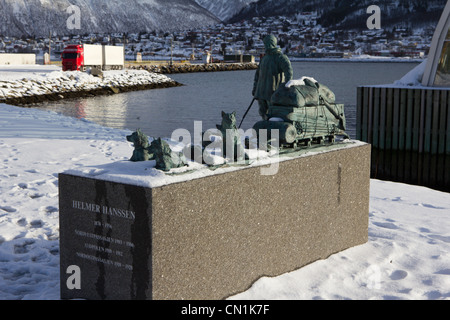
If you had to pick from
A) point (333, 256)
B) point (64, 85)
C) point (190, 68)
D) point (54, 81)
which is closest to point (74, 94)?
point (64, 85)

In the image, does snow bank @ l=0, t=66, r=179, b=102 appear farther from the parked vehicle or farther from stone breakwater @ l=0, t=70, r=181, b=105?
the parked vehicle

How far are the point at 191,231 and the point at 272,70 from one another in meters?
3.86

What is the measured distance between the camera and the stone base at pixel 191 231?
4.82m

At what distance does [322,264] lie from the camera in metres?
6.37

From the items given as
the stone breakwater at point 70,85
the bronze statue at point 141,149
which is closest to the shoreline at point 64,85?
the stone breakwater at point 70,85

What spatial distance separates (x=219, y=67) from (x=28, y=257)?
369 ft

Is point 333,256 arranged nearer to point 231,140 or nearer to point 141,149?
point 231,140

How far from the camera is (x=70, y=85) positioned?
44812 mm

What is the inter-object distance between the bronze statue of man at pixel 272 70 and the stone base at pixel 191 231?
2.13 metres

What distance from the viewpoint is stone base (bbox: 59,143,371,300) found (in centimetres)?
482

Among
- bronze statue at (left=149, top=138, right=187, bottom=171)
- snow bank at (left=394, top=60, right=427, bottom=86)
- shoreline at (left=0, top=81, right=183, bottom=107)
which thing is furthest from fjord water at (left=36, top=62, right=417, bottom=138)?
bronze statue at (left=149, top=138, right=187, bottom=171)

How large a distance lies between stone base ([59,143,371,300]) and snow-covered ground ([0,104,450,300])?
0.29m

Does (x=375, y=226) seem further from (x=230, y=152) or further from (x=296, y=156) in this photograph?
(x=230, y=152)
